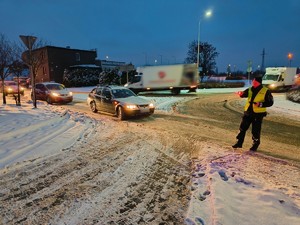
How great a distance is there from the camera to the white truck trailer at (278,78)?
27109mm

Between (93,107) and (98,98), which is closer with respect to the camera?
(98,98)

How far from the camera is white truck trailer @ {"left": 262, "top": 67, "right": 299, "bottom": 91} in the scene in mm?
27109

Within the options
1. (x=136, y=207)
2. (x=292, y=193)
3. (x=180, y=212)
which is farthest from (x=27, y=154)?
(x=292, y=193)

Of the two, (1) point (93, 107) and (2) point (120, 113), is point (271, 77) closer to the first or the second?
(1) point (93, 107)

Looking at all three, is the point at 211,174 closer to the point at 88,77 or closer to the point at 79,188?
the point at 79,188

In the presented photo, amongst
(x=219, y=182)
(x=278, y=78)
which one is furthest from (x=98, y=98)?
(x=278, y=78)

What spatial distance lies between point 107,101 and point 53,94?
25.0 ft

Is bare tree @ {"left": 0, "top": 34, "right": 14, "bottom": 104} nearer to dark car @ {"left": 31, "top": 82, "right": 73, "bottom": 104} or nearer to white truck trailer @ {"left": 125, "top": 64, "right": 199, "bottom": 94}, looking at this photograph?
dark car @ {"left": 31, "top": 82, "right": 73, "bottom": 104}

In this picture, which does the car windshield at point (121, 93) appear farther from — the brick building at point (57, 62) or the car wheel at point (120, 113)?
the brick building at point (57, 62)

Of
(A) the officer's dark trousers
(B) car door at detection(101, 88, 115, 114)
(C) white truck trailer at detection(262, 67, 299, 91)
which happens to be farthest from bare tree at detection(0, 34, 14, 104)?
(C) white truck trailer at detection(262, 67, 299, 91)

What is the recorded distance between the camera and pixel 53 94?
17172 millimetres

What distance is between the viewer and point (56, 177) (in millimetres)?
4613

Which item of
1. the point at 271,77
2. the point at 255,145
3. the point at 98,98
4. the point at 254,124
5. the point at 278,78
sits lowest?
the point at 255,145

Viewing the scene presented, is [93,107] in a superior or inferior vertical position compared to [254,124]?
inferior
